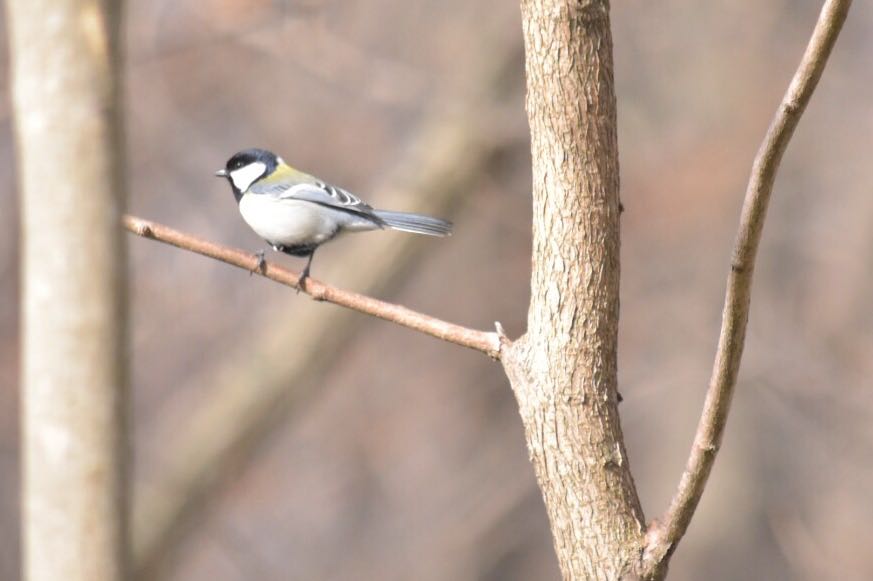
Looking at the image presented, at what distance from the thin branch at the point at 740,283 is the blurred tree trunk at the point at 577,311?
0.05 m

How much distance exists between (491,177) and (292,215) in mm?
2168

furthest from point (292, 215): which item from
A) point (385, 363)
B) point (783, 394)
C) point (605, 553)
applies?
point (385, 363)

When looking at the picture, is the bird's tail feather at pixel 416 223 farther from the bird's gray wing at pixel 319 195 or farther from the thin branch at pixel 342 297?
the thin branch at pixel 342 297

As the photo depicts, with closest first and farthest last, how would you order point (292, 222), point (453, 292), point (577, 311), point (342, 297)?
point (577, 311) → point (342, 297) → point (292, 222) → point (453, 292)

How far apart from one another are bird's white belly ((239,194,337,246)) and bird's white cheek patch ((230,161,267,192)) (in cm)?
26

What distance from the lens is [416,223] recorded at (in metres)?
2.79

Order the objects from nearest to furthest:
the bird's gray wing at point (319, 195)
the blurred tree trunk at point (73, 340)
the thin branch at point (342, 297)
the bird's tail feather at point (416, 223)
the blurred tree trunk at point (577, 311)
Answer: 1. the blurred tree trunk at point (73, 340)
2. the blurred tree trunk at point (577, 311)
3. the thin branch at point (342, 297)
4. the bird's tail feather at point (416, 223)
5. the bird's gray wing at point (319, 195)

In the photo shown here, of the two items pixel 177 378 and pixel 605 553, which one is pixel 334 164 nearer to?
pixel 177 378

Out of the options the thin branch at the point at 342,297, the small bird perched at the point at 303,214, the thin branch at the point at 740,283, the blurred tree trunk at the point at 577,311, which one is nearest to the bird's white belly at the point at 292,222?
the small bird perched at the point at 303,214

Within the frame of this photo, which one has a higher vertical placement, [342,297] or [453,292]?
[453,292]

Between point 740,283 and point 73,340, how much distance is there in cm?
82

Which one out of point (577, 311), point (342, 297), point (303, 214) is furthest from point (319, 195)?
point (577, 311)

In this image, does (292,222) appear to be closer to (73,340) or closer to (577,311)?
(577,311)

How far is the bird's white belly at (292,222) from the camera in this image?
304 centimetres
